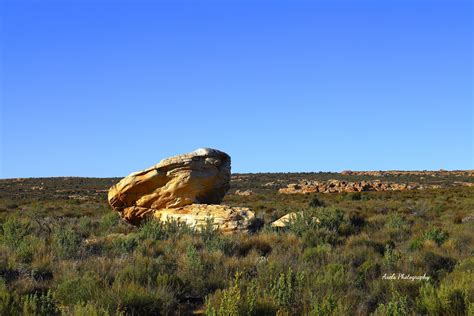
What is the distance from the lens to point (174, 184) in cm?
1688

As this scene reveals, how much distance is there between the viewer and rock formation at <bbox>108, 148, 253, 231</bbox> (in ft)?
55.2

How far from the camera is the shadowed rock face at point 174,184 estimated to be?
16.9m

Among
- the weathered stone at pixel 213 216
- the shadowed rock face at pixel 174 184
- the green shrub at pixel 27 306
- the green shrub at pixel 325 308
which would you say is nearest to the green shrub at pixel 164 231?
the weathered stone at pixel 213 216

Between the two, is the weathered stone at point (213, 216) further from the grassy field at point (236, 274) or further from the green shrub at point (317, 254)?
the green shrub at point (317, 254)

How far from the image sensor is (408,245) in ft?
41.8

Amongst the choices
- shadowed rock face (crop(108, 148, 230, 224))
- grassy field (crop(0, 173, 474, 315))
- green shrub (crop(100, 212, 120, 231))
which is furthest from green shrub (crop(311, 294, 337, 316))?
green shrub (crop(100, 212, 120, 231))

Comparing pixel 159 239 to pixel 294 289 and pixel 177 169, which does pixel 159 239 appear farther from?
pixel 294 289

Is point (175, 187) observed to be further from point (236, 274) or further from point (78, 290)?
point (236, 274)

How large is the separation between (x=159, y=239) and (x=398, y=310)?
8294 millimetres

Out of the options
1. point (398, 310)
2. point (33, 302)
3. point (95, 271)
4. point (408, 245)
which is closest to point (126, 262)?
point (95, 271)
